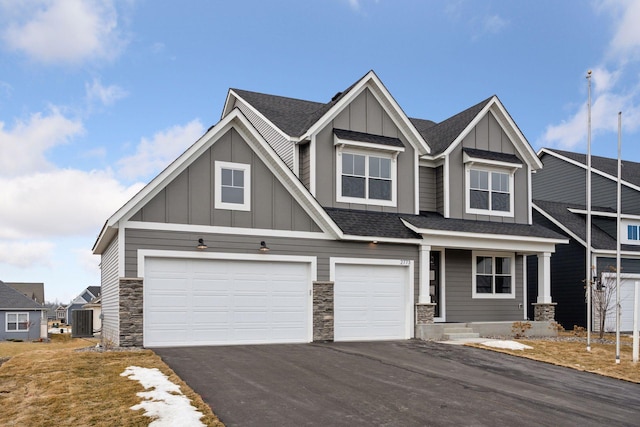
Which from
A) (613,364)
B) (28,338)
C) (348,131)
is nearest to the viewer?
(613,364)

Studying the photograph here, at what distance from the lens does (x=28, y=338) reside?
4381cm

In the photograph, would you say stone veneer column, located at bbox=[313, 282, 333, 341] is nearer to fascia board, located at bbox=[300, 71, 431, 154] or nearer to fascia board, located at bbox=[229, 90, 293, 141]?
fascia board, located at bbox=[300, 71, 431, 154]

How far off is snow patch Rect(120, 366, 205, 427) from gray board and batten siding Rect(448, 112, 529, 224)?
42.0 feet

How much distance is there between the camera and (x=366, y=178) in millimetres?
18797

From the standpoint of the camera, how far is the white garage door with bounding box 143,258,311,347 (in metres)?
14.4

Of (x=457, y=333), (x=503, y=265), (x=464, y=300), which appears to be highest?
(x=503, y=265)

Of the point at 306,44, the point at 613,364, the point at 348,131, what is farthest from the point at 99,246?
the point at 613,364

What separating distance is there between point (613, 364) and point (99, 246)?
14.1m

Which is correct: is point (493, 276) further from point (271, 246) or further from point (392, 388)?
point (392, 388)

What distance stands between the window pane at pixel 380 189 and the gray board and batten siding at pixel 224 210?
312 centimetres

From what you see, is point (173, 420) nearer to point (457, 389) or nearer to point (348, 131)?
point (457, 389)

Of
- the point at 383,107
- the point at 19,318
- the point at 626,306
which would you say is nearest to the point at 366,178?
the point at 383,107

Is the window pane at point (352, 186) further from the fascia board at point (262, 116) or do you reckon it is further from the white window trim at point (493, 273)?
the white window trim at point (493, 273)

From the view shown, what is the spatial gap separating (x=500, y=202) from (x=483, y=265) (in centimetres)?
235
